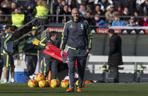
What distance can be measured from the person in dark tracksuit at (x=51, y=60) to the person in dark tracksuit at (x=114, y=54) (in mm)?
2264

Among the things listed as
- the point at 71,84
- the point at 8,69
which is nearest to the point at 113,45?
the point at 8,69

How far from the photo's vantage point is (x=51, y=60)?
26297mm

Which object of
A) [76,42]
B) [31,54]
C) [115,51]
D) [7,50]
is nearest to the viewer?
[76,42]

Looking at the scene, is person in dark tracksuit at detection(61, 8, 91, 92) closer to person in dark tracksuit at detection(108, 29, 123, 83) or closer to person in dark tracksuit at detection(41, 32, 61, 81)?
person in dark tracksuit at detection(41, 32, 61, 81)

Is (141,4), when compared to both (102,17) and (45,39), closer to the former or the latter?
(102,17)

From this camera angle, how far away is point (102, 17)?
30.6 meters

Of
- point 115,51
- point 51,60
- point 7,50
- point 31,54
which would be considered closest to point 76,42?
point 51,60

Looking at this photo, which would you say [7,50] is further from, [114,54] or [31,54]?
[114,54]

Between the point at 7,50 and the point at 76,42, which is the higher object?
the point at 76,42

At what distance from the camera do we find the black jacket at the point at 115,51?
27484 mm

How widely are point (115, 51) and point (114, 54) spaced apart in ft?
0.46

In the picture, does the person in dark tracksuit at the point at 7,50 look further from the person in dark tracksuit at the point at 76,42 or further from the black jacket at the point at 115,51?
the person in dark tracksuit at the point at 76,42

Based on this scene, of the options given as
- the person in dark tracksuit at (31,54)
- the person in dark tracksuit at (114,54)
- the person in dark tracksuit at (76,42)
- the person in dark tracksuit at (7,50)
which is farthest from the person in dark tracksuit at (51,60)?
the person in dark tracksuit at (76,42)

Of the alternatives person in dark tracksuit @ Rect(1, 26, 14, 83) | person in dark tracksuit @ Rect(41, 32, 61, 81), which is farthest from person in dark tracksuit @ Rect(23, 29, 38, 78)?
person in dark tracksuit @ Rect(41, 32, 61, 81)
